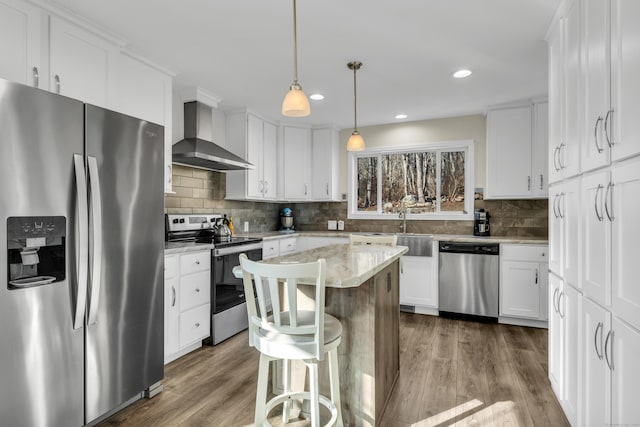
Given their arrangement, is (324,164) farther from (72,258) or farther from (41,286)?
(41,286)

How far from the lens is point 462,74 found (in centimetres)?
300

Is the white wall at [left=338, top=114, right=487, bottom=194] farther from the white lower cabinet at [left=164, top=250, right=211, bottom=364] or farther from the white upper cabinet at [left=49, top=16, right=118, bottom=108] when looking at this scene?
the white upper cabinet at [left=49, top=16, right=118, bottom=108]

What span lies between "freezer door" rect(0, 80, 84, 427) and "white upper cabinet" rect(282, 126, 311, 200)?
303cm

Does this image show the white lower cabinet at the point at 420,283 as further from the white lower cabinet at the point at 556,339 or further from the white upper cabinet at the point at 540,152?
the white lower cabinet at the point at 556,339

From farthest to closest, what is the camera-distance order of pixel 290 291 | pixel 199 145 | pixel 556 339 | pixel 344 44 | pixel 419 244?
1. pixel 419 244
2. pixel 199 145
3. pixel 344 44
4. pixel 556 339
5. pixel 290 291

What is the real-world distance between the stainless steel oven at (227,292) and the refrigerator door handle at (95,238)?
4.19 feet

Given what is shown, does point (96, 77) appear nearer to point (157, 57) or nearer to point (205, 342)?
point (157, 57)

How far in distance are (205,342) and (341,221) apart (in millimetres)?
2558

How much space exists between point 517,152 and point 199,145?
3.37 metres

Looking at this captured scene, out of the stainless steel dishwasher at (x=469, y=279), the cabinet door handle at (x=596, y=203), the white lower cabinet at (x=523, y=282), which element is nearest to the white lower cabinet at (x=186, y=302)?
the stainless steel dishwasher at (x=469, y=279)

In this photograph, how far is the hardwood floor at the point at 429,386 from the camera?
1978 millimetres

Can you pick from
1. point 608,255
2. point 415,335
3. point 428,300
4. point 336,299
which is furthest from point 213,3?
point 428,300

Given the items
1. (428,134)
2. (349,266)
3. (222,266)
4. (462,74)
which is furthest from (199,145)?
(428,134)

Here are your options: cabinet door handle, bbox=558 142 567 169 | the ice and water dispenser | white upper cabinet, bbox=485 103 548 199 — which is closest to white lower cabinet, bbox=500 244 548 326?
white upper cabinet, bbox=485 103 548 199
